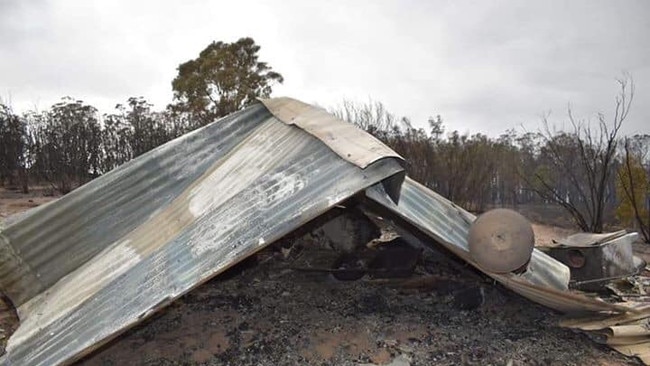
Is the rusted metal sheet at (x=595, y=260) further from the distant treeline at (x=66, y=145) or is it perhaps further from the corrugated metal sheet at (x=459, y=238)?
the distant treeline at (x=66, y=145)

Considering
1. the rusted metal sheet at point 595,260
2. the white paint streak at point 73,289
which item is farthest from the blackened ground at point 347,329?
the rusted metal sheet at point 595,260

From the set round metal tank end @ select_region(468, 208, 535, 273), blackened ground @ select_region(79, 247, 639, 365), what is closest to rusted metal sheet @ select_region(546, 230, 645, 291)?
blackened ground @ select_region(79, 247, 639, 365)

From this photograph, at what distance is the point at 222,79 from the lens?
23.2 metres

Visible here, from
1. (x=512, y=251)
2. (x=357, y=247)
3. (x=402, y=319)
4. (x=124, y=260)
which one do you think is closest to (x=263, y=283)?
(x=357, y=247)

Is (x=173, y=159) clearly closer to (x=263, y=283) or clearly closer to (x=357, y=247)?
(x=263, y=283)

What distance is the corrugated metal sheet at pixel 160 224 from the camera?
2537mm

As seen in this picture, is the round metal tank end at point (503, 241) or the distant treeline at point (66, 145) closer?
the round metal tank end at point (503, 241)

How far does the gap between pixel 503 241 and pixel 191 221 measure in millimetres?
2175

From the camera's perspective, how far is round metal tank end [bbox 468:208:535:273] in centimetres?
319

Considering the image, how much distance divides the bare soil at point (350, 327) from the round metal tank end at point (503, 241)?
77 centimetres

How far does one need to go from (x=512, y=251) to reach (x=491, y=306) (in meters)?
1.49

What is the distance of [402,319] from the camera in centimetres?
408

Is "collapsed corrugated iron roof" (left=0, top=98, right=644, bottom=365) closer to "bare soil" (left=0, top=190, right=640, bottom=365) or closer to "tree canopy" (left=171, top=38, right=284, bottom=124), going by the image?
"bare soil" (left=0, top=190, right=640, bottom=365)

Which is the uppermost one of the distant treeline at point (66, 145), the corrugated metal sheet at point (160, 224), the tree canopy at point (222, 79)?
the tree canopy at point (222, 79)
